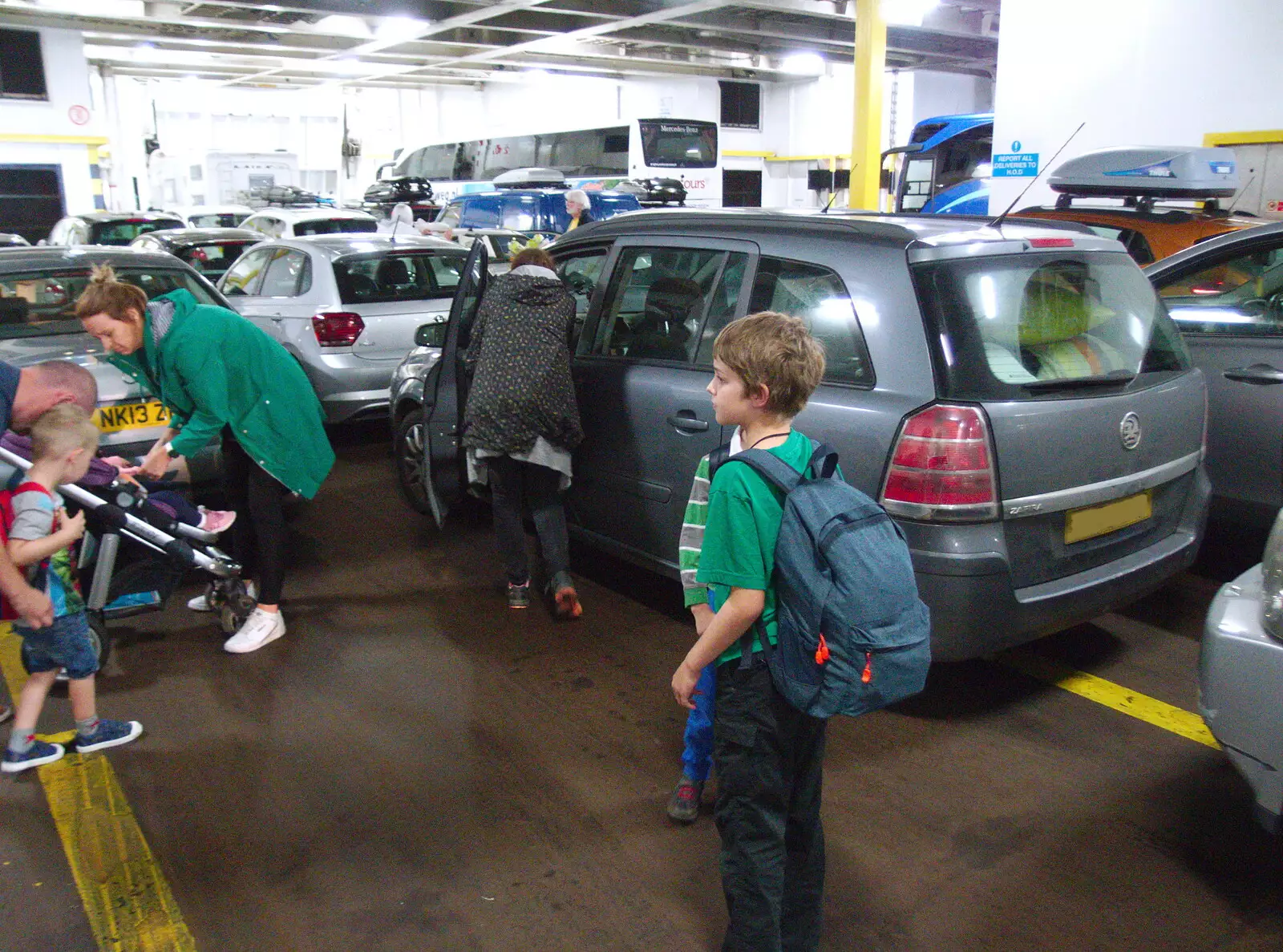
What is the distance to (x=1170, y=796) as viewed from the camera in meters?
3.14

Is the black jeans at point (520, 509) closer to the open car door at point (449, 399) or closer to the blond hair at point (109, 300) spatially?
the open car door at point (449, 399)

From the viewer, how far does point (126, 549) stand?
4.36 metres

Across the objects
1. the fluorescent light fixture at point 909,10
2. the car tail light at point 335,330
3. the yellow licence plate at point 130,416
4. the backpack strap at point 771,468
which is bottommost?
the yellow licence plate at point 130,416

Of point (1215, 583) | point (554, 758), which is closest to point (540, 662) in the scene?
point (554, 758)

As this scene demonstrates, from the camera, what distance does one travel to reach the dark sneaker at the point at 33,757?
3.40 metres

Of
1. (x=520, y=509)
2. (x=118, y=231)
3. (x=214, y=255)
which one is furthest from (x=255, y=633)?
(x=118, y=231)

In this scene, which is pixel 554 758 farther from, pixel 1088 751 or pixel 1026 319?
pixel 1026 319

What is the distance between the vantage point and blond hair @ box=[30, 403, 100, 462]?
322 cm

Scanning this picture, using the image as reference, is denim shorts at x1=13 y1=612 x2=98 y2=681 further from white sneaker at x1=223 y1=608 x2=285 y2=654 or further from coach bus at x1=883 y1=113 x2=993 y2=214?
coach bus at x1=883 y1=113 x2=993 y2=214

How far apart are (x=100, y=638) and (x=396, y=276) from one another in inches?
172

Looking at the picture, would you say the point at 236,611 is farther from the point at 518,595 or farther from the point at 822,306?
the point at 822,306

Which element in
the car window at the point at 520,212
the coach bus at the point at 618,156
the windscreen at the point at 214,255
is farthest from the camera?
the coach bus at the point at 618,156

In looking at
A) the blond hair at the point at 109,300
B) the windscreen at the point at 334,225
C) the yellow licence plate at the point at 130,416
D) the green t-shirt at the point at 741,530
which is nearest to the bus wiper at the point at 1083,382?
the green t-shirt at the point at 741,530

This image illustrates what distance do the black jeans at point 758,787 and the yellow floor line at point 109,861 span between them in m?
1.45
